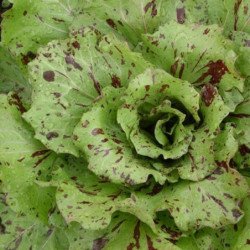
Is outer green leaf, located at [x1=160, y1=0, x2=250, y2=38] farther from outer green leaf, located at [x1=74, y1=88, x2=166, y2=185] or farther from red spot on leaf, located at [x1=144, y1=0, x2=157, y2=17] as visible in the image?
outer green leaf, located at [x1=74, y1=88, x2=166, y2=185]

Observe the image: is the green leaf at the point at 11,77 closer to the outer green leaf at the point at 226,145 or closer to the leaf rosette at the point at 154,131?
the leaf rosette at the point at 154,131

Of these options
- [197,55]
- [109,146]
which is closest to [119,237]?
[109,146]

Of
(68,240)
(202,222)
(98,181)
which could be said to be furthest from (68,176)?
(202,222)

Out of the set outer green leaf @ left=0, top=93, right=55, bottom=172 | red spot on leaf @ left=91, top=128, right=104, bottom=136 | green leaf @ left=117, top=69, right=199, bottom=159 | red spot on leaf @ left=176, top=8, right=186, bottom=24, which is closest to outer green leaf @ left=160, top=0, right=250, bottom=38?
red spot on leaf @ left=176, top=8, right=186, bottom=24

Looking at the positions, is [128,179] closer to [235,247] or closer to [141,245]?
[141,245]

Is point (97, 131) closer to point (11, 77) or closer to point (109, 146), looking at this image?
point (109, 146)

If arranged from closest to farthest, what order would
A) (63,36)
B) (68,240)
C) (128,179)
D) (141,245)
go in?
(128,179) < (141,245) < (68,240) < (63,36)
